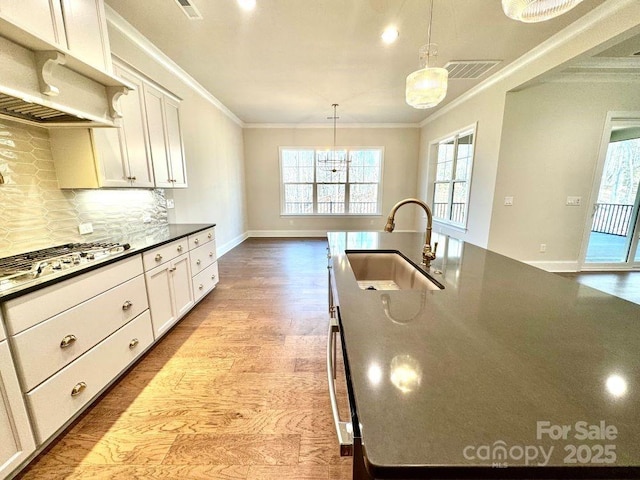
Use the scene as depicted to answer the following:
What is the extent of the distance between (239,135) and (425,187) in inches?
180

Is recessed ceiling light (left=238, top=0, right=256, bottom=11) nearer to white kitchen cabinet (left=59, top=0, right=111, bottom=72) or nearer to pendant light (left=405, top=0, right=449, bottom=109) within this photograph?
white kitchen cabinet (left=59, top=0, right=111, bottom=72)

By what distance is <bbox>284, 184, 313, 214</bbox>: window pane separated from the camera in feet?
21.8

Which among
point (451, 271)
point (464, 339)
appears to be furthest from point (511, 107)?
point (464, 339)

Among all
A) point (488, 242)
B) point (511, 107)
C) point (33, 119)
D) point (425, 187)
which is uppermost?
point (511, 107)

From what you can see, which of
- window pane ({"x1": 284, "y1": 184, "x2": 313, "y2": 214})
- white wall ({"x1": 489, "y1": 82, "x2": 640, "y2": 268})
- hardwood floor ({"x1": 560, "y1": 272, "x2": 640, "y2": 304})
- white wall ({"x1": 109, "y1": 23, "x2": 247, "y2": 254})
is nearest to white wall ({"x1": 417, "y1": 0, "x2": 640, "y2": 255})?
white wall ({"x1": 489, "y1": 82, "x2": 640, "y2": 268})

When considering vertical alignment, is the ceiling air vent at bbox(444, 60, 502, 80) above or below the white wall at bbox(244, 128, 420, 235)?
above

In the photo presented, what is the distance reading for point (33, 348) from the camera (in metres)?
1.17

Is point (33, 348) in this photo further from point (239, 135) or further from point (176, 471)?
point (239, 135)

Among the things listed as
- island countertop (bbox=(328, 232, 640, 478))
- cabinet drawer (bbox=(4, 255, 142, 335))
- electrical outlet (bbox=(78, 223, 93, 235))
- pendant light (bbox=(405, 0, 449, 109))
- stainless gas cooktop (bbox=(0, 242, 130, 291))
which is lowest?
cabinet drawer (bbox=(4, 255, 142, 335))

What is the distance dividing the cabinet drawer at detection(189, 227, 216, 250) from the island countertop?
81.3 inches

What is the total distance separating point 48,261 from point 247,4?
2421 mm

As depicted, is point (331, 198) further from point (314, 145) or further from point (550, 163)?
point (550, 163)

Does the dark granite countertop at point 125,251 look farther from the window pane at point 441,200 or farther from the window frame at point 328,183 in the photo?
the window pane at point 441,200

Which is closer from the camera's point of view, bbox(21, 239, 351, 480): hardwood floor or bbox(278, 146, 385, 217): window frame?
bbox(21, 239, 351, 480): hardwood floor
